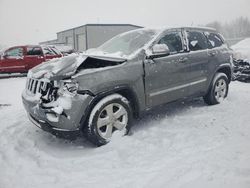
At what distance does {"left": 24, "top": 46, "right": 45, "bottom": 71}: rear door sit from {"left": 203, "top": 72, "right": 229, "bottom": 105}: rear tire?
9.75 m

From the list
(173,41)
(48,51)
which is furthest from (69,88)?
(48,51)

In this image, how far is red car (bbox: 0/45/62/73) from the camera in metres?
→ 13.0

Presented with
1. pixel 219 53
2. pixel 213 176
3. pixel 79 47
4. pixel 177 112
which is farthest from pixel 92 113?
pixel 79 47

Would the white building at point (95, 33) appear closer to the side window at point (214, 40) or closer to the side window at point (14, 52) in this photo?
the side window at point (14, 52)

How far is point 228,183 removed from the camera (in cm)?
288

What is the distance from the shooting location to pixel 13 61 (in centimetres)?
1309

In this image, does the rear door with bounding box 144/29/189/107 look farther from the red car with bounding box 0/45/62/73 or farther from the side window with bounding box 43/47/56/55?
the side window with bounding box 43/47/56/55

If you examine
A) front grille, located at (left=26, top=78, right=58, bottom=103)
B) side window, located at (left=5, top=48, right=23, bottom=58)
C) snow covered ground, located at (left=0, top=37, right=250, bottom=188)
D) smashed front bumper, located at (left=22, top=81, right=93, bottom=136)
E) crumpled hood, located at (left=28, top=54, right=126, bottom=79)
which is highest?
side window, located at (left=5, top=48, right=23, bottom=58)

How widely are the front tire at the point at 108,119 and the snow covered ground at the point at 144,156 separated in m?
0.16

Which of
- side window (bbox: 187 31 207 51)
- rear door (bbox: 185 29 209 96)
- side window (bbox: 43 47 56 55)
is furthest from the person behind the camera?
side window (bbox: 43 47 56 55)

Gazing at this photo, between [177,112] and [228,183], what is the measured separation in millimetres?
2828

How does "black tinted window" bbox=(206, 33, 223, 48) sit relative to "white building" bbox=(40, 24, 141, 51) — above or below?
below

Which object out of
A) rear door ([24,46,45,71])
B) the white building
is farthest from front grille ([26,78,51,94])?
the white building

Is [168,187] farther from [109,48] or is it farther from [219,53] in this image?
[219,53]
